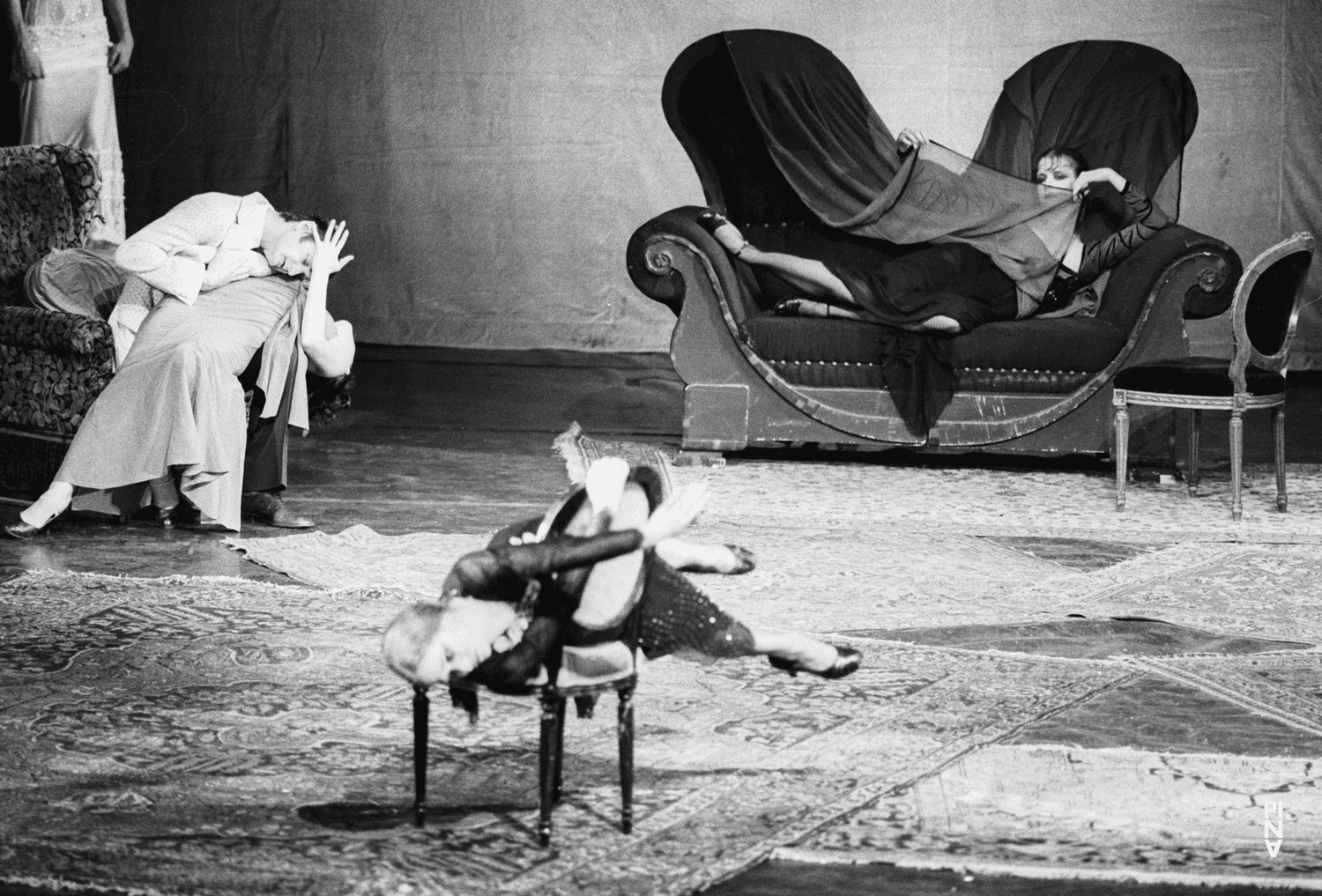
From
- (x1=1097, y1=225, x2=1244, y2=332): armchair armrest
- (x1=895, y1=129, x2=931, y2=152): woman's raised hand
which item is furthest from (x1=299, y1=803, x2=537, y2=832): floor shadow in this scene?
(x1=895, y1=129, x2=931, y2=152): woman's raised hand

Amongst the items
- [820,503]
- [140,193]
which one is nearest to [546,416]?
[820,503]

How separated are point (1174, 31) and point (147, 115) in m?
6.21

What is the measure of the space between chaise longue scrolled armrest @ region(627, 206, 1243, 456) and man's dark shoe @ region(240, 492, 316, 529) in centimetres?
185

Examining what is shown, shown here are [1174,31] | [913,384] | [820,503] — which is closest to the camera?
[820,503]

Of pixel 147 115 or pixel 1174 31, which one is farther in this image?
pixel 147 115

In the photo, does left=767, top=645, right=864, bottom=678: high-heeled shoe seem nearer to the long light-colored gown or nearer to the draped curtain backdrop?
the long light-colored gown

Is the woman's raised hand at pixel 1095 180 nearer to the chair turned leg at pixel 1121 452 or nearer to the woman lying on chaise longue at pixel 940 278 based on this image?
the woman lying on chaise longue at pixel 940 278

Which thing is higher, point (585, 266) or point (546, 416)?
point (585, 266)

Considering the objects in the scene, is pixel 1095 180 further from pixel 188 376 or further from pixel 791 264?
pixel 188 376

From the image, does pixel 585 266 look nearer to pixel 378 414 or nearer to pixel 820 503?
pixel 378 414

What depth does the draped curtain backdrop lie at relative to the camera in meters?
9.60

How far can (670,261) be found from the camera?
21.6 feet

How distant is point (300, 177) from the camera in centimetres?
1038

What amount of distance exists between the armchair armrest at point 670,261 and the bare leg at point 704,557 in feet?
12.9
